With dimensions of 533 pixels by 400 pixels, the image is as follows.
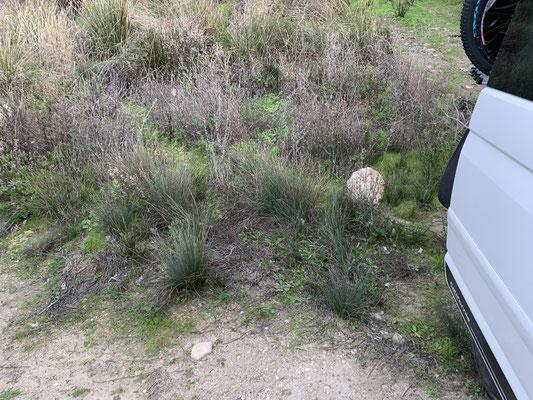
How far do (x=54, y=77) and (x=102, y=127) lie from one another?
1.56 meters

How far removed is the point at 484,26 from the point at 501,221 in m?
3.34

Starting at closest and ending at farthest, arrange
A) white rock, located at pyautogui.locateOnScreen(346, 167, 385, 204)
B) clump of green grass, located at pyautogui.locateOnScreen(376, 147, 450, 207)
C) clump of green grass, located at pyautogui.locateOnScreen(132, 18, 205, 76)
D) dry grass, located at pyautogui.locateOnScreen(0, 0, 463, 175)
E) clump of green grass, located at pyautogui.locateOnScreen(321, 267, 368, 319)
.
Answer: clump of green grass, located at pyautogui.locateOnScreen(321, 267, 368, 319), white rock, located at pyautogui.locateOnScreen(346, 167, 385, 204), clump of green grass, located at pyautogui.locateOnScreen(376, 147, 450, 207), dry grass, located at pyautogui.locateOnScreen(0, 0, 463, 175), clump of green grass, located at pyautogui.locateOnScreen(132, 18, 205, 76)

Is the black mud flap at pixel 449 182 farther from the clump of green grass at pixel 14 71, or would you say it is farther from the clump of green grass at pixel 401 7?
the clump of green grass at pixel 401 7

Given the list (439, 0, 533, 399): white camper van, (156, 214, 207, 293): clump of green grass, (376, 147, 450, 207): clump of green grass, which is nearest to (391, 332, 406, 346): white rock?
(439, 0, 533, 399): white camper van

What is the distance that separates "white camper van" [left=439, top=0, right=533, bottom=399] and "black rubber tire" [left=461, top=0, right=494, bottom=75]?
8.72 feet

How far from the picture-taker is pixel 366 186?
3.55m

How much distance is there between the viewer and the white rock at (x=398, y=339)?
8.19 ft

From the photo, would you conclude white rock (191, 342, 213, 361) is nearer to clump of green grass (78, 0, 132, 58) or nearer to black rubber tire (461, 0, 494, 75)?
black rubber tire (461, 0, 494, 75)

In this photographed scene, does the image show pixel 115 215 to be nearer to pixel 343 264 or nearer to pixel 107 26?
pixel 343 264

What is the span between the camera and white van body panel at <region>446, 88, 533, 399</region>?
138 centimetres

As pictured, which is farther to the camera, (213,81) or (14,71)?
(14,71)

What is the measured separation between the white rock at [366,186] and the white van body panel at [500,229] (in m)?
1.40

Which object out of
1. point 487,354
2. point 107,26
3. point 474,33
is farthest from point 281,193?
point 107,26

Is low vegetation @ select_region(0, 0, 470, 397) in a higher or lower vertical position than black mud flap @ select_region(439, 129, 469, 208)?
lower
